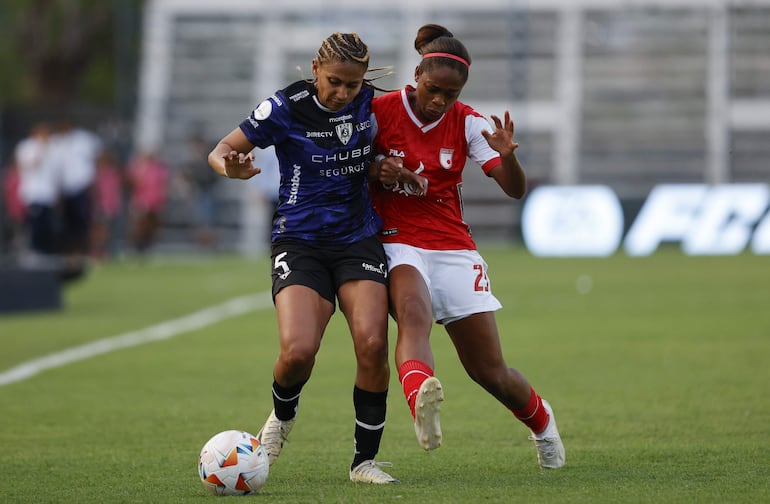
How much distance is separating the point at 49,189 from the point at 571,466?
57.4ft

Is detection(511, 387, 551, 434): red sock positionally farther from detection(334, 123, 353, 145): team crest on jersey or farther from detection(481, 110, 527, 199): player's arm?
detection(334, 123, 353, 145): team crest on jersey

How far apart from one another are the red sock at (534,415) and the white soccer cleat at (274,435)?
1181 millimetres

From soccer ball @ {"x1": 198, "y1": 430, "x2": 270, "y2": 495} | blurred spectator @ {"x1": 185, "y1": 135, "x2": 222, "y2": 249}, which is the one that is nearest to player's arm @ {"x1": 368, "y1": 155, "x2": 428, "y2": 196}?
soccer ball @ {"x1": 198, "y1": 430, "x2": 270, "y2": 495}

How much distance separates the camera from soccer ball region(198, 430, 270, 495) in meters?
6.21

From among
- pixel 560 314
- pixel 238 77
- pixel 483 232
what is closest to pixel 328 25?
pixel 238 77

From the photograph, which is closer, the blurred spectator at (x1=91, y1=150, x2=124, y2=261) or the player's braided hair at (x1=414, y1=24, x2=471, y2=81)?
the player's braided hair at (x1=414, y1=24, x2=471, y2=81)

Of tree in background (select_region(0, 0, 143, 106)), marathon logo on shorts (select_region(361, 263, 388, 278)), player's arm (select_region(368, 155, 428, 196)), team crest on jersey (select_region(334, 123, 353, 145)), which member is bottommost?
marathon logo on shorts (select_region(361, 263, 388, 278))

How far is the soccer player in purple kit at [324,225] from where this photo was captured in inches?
259

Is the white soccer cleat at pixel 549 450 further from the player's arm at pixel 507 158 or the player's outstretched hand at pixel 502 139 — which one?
the player's outstretched hand at pixel 502 139

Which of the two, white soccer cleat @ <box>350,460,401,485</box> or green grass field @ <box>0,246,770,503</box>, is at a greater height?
white soccer cleat @ <box>350,460,401,485</box>

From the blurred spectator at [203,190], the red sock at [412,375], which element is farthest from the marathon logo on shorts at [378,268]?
the blurred spectator at [203,190]

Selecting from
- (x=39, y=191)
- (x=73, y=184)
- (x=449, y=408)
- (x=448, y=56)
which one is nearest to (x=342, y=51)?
(x=448, y=56)

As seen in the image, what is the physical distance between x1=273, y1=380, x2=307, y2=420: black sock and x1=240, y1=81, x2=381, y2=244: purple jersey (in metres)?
0.74

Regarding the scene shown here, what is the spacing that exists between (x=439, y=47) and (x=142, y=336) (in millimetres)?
8177
